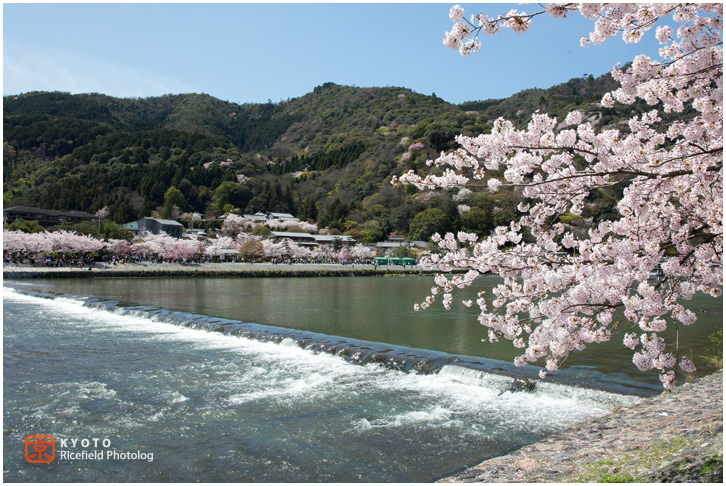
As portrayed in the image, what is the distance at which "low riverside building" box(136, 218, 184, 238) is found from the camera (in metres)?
57.2

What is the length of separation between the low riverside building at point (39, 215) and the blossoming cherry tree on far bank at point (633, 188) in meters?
59.6

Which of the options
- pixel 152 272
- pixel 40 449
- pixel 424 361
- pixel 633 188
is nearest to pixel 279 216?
pixel 152 272

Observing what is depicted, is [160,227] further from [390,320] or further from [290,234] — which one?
[390,320]

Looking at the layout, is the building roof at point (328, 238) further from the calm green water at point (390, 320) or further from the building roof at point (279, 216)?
the calm green water at point (390, 320)

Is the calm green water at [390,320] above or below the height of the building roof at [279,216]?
below

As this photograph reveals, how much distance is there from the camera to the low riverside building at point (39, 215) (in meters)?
55.2

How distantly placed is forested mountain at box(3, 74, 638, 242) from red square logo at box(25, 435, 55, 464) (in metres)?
43.0

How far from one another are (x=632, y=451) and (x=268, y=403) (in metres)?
4.41

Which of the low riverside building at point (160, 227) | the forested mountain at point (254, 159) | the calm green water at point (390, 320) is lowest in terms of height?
the calm green water at point (390, 320)

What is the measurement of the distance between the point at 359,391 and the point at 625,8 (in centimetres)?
590

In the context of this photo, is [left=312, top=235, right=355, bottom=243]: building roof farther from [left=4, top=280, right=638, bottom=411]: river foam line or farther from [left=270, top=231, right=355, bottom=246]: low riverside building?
[left=4, top=280, right=638, bottom=411]: river foam line

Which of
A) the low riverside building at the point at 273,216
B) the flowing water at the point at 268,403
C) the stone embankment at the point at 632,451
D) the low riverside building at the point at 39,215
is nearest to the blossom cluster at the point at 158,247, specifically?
the low riverside building at the point at 39,215

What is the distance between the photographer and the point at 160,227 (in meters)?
57.1

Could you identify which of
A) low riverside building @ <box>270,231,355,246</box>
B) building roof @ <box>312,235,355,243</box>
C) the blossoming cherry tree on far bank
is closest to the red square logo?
the blossoming cherry tree on far bank
